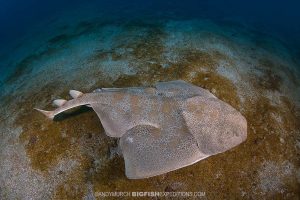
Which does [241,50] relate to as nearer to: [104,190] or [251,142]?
[251,142]

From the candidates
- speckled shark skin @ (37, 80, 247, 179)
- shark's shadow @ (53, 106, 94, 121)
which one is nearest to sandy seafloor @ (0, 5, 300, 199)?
shark's shadow @ (53, 106, 94, 121)

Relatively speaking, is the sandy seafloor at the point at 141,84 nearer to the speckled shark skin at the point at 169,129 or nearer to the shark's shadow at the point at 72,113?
the shark's shadow at the point at 72,113

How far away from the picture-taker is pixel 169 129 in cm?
1312

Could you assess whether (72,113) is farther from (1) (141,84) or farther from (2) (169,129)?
(2) (169,129)

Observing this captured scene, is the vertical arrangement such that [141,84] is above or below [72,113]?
above

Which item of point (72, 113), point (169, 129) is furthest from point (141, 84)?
point (169, 129)

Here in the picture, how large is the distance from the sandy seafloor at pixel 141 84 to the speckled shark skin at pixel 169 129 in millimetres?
2352

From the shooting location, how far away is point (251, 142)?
1648 cm

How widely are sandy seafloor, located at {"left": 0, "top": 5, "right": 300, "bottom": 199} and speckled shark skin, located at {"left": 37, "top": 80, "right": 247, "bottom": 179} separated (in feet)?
7.72

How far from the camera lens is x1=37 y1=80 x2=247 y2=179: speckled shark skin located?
12562 millimetres

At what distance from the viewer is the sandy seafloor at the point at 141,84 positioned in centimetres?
1499

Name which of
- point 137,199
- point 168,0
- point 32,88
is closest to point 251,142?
point 137,199

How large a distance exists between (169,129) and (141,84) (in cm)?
719

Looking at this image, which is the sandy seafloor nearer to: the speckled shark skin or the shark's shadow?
the shark's shadow
